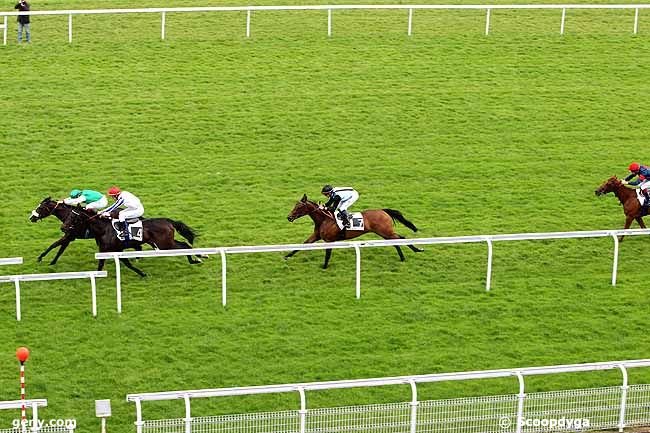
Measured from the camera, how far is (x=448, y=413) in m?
13.5

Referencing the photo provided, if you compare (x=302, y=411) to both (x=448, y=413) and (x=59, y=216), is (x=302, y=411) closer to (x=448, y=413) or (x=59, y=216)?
(x=448, y=413)

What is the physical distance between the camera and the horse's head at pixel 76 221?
672 inches

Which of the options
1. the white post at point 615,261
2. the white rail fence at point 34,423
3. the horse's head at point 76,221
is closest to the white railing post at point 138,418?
the white rail fence at point 34,423

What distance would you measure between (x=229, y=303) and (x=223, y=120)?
282 inches

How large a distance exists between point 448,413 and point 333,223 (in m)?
4.59

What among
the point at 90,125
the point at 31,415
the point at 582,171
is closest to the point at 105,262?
the point at 31,415

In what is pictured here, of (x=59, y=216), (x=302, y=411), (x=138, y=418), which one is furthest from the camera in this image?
(x=59, y=216)

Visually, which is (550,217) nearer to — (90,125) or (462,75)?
(462,75)

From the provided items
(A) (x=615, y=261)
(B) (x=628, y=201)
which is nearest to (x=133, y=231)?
(A) (x=615, y=261)

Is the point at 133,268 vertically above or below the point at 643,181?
below

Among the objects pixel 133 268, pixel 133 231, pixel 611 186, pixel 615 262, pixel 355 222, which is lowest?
pixel 133 268

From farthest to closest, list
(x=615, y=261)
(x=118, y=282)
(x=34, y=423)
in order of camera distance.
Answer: (x=615, y=261), (x=118, y=282), (x=34, y=423)

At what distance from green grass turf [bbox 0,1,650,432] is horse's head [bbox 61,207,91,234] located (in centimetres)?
54

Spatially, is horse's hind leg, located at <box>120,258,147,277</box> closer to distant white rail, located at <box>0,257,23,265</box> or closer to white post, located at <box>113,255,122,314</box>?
white post, located at <box>113,255,122,314</box>
